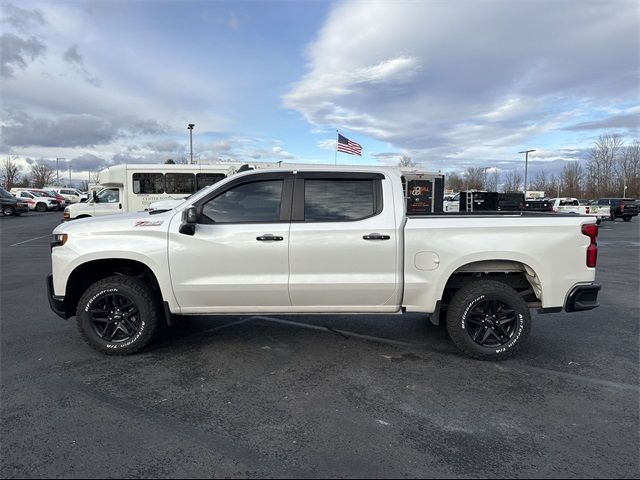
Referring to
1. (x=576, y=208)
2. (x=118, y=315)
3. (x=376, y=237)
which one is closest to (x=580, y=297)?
(x=376, y=237)

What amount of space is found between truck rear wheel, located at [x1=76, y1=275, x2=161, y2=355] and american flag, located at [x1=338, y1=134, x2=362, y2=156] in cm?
2042

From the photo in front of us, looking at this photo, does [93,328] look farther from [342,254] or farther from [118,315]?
[342,254]

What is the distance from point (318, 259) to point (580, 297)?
8.88 ft

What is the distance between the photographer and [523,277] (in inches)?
194

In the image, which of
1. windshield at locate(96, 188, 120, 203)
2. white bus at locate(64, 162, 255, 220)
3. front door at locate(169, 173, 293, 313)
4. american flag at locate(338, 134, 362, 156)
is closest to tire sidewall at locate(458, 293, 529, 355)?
front door at locate(169, 173, 293, 313)

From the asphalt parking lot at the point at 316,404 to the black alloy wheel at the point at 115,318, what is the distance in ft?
0.85

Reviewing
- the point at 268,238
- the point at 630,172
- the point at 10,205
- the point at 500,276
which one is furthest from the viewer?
the point at 630,172

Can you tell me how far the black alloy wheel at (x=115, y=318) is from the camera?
15.2 ft

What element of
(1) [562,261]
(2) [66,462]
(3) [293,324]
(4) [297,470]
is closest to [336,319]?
(3) [293,324]

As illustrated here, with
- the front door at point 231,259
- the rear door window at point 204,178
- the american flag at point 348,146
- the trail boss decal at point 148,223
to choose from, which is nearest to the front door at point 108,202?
the rear door window at point 204,178

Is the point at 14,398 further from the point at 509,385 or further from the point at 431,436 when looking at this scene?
the point at 509,385

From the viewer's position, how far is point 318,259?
450cm

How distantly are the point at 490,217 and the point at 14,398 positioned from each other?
15.4 ft

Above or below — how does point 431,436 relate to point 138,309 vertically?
below
